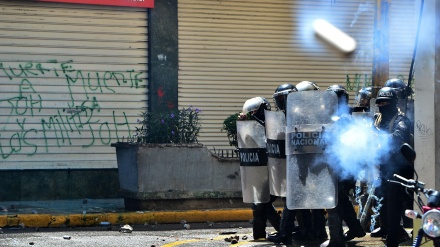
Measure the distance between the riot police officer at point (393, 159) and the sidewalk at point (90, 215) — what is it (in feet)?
15.2

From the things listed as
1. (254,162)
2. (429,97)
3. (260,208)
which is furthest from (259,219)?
(429,97)

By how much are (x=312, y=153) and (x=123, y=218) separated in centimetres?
515

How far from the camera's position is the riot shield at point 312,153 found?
8.98 m

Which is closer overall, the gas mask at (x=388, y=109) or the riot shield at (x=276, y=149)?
the gas mask at (x=388, y=109)

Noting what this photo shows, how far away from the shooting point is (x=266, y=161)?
10.5 metres

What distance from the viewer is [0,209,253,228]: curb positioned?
1299 cm

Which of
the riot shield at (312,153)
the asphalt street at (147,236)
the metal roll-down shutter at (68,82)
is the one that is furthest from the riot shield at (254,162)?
the metal roll-down shutter at (68,82)

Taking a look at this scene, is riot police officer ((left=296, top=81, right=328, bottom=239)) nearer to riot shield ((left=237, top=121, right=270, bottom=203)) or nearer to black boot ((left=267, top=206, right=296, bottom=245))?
black boot ((left=267, top=206, right=296, bottom=245))

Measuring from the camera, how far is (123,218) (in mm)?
13516

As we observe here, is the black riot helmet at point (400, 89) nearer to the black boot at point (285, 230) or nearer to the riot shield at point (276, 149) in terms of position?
the riot shield at point (276, 149)

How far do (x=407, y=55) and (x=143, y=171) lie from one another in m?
6.90

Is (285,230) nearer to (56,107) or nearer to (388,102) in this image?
(388,102)

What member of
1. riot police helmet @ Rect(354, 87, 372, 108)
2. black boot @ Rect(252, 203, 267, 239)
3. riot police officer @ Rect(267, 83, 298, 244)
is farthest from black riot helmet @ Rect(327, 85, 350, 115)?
riot police helmet @ Rect(354, 87, 372, 108)

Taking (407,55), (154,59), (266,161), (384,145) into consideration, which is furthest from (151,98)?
(384,145)
